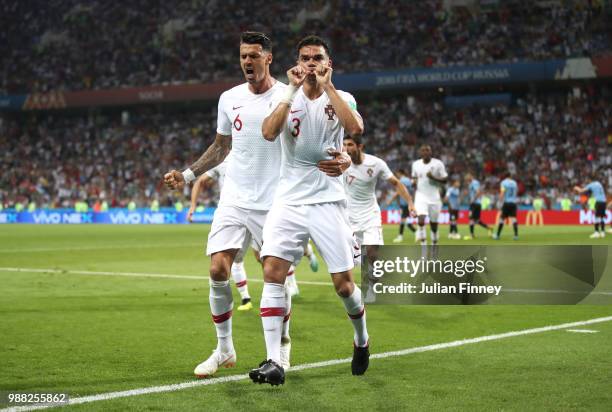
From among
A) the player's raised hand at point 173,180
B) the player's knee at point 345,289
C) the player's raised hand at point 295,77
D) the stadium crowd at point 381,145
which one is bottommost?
the player's knee at point 345,289

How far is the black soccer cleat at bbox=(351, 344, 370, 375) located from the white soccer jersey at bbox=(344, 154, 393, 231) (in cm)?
586

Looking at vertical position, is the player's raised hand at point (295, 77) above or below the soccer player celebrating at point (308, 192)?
above

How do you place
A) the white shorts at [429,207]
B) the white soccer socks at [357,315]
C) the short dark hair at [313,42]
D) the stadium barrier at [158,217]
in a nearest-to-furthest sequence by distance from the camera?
the short dark hair at [313,42]
the white soccer socks at [357,315]
the white shorts at [429,207]
the stadium barrier at [158,217]

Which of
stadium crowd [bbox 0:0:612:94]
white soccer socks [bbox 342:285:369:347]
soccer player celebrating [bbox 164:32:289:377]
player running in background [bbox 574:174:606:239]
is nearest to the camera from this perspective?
white soccer socks [bbox 342:285:369:347]

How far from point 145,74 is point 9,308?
46.2m

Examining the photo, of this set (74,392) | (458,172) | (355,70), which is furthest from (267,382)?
(355,70)

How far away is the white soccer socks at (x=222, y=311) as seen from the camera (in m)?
6.92

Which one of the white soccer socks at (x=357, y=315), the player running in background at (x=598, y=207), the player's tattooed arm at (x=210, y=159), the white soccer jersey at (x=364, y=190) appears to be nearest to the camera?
the white soccer socks at (x=357, y=315)

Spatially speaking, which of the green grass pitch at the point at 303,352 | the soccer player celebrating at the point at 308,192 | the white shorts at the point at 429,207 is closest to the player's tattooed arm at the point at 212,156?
the soccer player celebrating at the point at 308,192

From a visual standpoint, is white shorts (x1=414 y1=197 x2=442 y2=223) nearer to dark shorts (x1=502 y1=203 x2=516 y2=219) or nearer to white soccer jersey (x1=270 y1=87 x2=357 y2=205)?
dark shorts (x1=502 y1=203 x2=516 y2=219)

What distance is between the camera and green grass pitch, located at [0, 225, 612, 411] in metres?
5.78

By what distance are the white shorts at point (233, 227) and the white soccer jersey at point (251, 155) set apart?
60 mm

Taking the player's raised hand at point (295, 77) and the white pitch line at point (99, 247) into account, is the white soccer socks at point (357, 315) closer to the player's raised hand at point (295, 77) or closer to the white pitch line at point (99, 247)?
the player's raised hand at point (295, 77)

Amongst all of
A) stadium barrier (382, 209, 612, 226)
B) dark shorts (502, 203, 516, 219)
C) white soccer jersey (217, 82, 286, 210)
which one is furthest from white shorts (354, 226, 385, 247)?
stadium barrier (382, 209, 612, 226)
